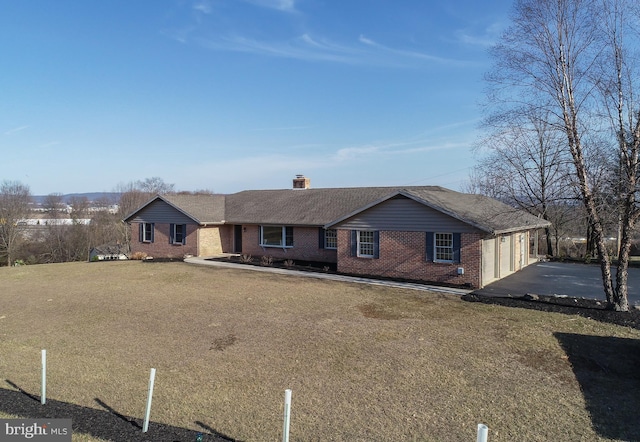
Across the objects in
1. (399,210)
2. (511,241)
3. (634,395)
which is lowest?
(634,395)

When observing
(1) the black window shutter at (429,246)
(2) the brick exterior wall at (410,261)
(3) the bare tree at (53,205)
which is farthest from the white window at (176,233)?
(3) the bare tree at (53,205)

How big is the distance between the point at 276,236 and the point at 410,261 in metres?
9.87

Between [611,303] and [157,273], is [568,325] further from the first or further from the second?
[157,273]

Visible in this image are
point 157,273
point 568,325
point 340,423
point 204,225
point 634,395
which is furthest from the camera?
point 204,225

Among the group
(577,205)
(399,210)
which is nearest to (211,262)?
(399,210)

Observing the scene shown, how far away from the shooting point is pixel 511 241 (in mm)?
20500

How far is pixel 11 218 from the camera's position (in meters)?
52.0

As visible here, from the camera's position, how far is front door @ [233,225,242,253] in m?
28.8

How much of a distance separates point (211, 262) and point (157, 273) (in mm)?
3723

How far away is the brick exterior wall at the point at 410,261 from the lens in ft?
55.2

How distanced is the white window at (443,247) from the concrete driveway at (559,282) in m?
1.91

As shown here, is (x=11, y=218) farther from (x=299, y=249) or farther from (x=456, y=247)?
(x=456, y=247)

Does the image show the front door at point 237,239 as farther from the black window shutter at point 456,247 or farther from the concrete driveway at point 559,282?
the concrete driveway at point 559,282
